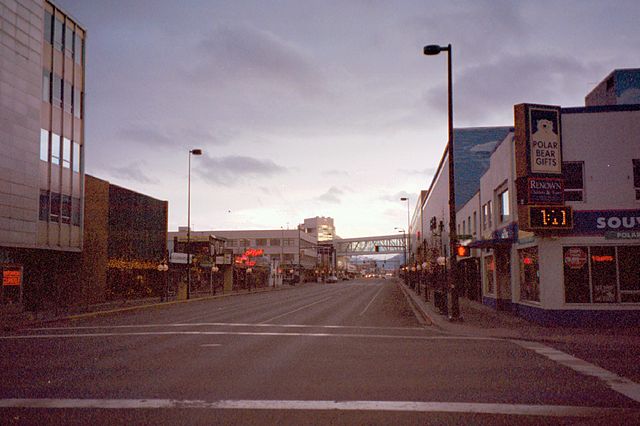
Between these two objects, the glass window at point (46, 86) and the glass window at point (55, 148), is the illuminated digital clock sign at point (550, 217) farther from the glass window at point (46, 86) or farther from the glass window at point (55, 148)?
the glass window at point (46, 86)

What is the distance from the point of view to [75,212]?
3550 centimetres

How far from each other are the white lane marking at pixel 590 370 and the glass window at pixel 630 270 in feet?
22.8

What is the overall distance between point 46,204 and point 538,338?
27.8 m

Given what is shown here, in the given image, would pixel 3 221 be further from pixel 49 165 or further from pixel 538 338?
pixel 538 338

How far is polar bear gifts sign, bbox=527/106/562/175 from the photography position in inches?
850

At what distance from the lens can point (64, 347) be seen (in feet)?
51.4

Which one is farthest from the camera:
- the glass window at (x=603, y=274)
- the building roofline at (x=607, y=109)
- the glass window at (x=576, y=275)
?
the building roofline at (x=607, y=109)

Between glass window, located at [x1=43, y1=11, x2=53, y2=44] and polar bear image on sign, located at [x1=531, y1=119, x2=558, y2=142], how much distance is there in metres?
27.9

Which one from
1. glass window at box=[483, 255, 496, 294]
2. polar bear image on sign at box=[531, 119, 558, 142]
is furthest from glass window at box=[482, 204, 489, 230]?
polar bear image on sign at box=[531, 119, 558, 142]

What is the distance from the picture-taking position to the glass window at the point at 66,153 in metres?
34.2

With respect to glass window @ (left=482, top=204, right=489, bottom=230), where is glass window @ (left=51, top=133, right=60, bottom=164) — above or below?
above

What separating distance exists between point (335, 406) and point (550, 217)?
1528 centimetres

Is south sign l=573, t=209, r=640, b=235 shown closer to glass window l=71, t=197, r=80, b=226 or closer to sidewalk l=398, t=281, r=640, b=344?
sidewalk l=398, t=281, r=640, b=344

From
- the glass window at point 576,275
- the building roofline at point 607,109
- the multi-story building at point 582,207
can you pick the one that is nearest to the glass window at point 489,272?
the glass window at point 576,275
